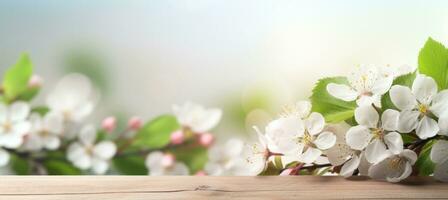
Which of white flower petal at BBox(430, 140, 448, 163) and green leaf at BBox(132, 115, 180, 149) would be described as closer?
white flower petal at BBox(430, 140, 448, 163)

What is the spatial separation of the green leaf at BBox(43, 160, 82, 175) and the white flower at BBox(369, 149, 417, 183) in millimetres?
784

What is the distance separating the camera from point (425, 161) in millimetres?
714

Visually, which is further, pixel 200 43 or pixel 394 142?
pixel 200 43

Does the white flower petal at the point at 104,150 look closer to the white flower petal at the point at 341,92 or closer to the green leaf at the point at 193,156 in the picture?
the green leaf at the point at 193,156

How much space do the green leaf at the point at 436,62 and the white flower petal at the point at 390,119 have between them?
75mm

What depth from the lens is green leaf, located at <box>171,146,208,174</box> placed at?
1.33 m

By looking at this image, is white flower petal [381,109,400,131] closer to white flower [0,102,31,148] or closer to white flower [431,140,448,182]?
white flower [431,140,448,182]

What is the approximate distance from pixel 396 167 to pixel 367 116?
0.07 m

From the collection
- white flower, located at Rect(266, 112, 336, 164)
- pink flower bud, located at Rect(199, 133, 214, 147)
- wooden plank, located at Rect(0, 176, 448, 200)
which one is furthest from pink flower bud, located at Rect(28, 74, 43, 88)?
white flower, located at Rect(266, 112, 336, 164)

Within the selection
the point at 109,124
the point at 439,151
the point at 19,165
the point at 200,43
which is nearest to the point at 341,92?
the point at 439,151

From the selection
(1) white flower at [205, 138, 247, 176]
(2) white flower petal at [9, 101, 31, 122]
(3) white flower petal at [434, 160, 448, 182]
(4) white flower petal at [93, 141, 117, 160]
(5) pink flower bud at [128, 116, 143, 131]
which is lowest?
(3) white flower petal at [434, 160, 448, 182]

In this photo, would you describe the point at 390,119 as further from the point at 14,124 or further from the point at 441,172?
the point at 14,124

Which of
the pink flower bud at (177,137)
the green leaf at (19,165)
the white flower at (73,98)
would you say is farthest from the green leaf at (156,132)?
the green leaf at (19,165)

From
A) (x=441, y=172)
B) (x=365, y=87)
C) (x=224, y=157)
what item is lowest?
(x=441, y=172)
